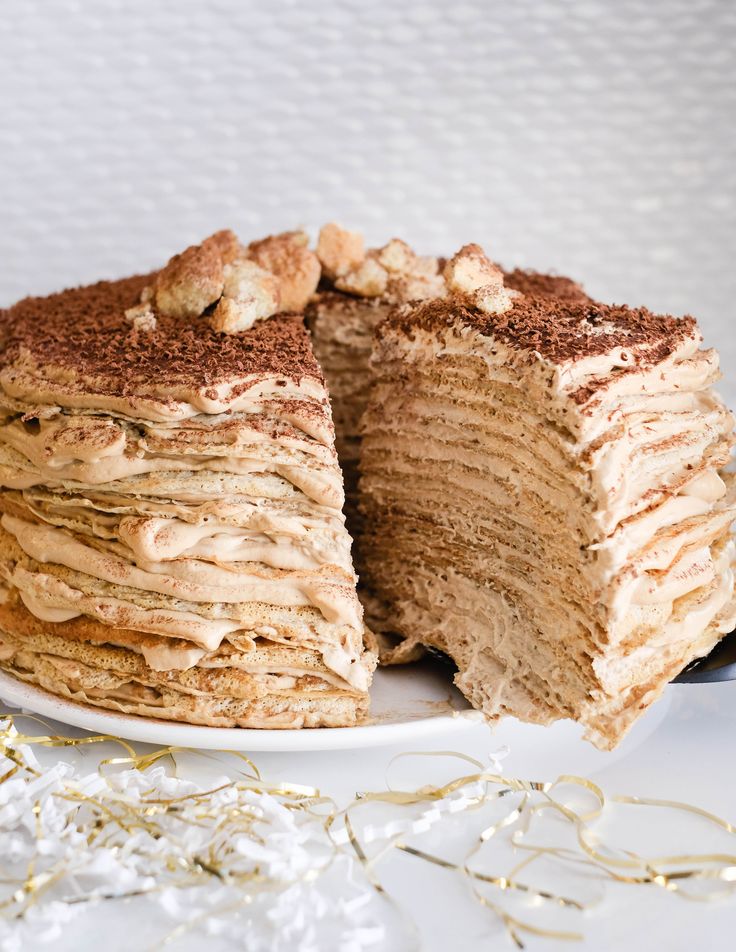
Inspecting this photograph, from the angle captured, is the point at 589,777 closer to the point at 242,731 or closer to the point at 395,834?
the point at 395,834

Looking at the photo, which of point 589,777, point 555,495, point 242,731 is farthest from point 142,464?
point 589,777

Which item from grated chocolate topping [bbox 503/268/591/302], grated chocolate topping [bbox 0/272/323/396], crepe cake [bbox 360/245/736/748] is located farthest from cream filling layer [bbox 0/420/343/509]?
grated chocolate topping [bbox 503/268/591/302]

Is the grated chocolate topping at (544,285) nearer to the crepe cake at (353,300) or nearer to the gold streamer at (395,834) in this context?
the crepe cake at (353,300)

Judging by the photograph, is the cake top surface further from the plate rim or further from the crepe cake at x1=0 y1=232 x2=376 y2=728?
the plate rim

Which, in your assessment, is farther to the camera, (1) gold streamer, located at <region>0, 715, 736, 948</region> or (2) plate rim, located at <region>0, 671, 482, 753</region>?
(2) plate rim, located at <region>0, 671, 482, 753</region>

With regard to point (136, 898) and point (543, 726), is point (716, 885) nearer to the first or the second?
point (543, 726)

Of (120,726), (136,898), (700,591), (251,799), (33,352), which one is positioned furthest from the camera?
(33,352)

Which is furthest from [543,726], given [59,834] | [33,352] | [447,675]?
[33,352]
